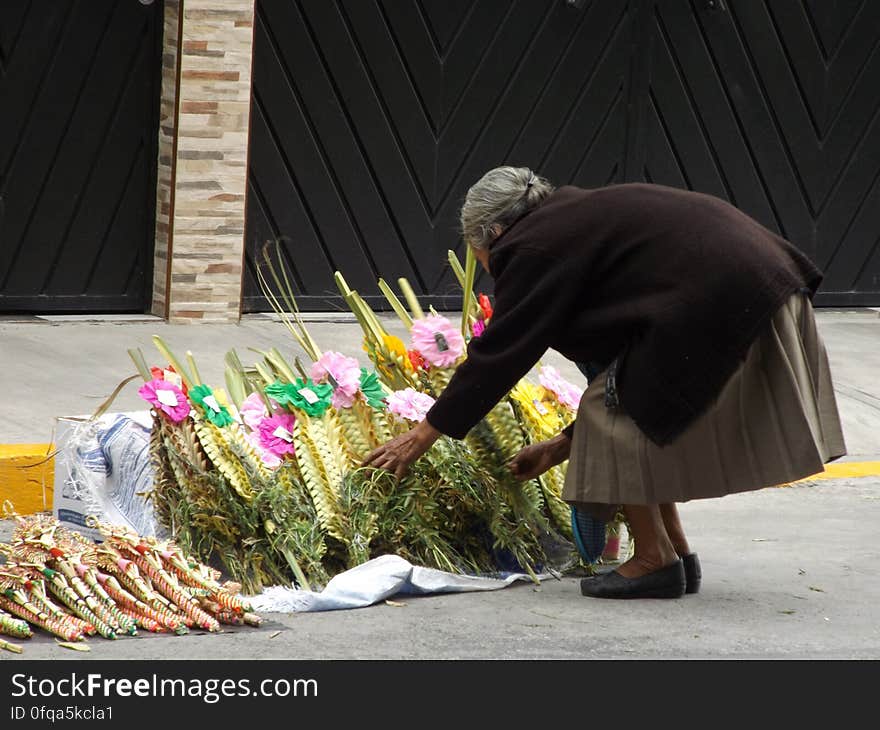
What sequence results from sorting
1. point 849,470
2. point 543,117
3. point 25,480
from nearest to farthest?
point 25,480 → point 849,470 → point 543,117

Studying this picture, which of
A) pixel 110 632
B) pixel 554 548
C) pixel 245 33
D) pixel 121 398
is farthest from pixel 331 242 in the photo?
pixel 110 632

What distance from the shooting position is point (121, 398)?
23.3ft

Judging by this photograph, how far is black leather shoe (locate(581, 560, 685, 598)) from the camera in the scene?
4938mm

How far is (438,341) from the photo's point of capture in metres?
5.15

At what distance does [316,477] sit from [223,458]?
0.93ft

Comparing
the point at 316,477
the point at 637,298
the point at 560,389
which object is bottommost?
the point at 316,477

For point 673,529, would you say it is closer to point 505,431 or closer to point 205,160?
point 505,431

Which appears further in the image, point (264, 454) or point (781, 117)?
point (781, 117)

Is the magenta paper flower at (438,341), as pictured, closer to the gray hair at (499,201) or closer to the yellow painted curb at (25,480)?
the gray hair at (499,201)

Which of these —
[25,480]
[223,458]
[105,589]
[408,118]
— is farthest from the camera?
[408,118]

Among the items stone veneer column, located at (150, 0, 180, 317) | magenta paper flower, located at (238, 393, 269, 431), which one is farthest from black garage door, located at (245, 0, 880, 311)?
magenta paper flower, located at (238, 393, 269, 431)

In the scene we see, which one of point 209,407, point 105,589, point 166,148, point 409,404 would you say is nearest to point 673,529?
point 409,404

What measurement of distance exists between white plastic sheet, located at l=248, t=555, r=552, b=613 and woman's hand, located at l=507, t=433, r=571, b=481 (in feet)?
1.28

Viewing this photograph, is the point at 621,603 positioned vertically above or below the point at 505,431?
below
